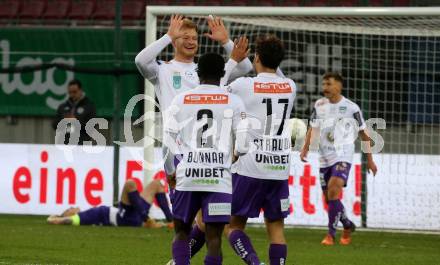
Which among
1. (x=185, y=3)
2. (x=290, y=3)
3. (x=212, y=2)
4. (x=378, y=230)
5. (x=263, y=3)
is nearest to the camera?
(x=378, y=230)

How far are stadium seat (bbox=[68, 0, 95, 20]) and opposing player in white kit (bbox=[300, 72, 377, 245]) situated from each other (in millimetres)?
9757

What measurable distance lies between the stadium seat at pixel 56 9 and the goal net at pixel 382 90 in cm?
705

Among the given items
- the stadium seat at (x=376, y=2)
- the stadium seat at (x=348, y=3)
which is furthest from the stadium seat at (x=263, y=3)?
the stadium seat at (x=376, y=2)

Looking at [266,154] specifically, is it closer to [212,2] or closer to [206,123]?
[206,123]

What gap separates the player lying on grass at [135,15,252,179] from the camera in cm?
960

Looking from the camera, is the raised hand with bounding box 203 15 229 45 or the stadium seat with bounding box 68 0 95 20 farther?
the stadium seat with bounding box 68 0 95 20

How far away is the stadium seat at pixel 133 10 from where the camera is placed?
22.4 meters

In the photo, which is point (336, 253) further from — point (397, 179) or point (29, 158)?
point (29, 158)

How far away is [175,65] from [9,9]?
14.0 meters

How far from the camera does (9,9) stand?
908 inches

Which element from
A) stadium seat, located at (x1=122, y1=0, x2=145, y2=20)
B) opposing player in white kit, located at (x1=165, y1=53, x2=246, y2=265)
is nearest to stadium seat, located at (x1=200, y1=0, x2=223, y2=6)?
stadium seat, located at (x1=122, y1=0, x2=145, y2=20)

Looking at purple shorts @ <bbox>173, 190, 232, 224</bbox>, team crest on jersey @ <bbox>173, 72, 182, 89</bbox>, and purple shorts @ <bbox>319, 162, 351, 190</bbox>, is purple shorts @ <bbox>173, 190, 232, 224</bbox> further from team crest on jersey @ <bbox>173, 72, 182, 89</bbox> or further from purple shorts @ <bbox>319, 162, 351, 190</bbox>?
purple shorts @ <bbox>319, 162, 351, 190</bbox>

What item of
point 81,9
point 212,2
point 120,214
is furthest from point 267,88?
point 81,9

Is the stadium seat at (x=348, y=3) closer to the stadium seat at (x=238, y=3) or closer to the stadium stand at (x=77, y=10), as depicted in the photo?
the stadium stand at (x=77, y=10)
